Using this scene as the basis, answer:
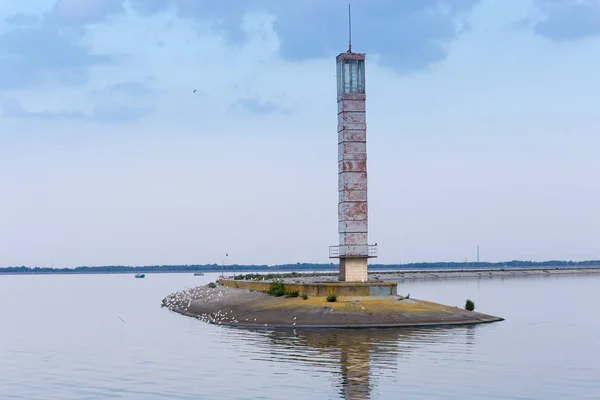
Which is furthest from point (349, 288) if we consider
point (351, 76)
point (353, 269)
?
point (351, 76)

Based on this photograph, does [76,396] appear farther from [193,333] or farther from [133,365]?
[193,333]

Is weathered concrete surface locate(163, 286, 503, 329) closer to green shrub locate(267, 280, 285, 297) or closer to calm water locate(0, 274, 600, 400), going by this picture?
green shrub locate(267, 280, 285, 297)

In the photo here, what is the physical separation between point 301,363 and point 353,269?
3140cm

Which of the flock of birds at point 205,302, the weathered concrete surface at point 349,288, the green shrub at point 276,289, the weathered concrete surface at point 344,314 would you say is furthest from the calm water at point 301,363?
the weathered concrete surface at point 349,288

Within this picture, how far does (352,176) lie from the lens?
81188mm

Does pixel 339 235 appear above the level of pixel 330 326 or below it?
above

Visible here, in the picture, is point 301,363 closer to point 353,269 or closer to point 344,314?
point 344,314

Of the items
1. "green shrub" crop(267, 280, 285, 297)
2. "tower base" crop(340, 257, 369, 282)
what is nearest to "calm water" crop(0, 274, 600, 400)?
"green shrub" crop(267, 280, 285, 297)

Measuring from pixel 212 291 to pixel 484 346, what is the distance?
58722 millimetres

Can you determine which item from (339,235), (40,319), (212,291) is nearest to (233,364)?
(339,235)

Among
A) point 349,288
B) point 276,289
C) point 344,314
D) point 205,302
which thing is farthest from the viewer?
point 205,302

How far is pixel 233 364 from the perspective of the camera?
5209 cm

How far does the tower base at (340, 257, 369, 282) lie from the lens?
81.7 metres

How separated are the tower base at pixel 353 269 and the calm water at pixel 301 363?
1291 cm
